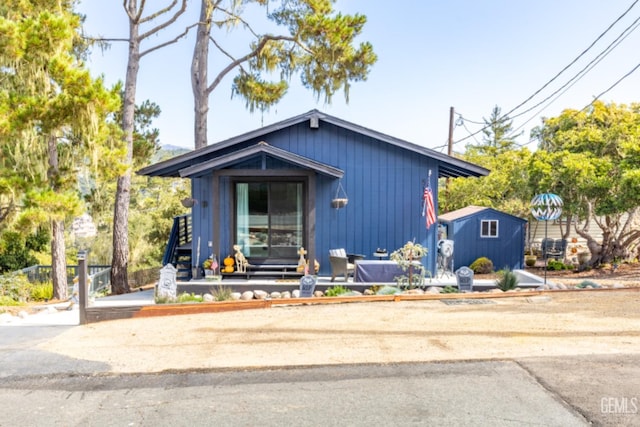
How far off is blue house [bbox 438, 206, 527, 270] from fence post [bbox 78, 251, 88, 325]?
10307 mm

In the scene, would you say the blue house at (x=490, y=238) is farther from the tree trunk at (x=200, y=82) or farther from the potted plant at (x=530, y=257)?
the tree trunk at (x=200, y=82)

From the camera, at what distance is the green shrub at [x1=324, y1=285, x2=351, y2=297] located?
31.6 ft

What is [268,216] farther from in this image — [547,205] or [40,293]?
[547,205]

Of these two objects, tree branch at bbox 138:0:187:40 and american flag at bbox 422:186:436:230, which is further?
tree branch at bbox 138:0:187:40

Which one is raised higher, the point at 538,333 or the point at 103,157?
the point at 103,157

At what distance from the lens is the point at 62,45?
10.2 m

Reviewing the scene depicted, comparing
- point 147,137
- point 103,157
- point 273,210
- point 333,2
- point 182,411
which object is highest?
point 333,2

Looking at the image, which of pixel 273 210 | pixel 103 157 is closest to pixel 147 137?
pixel 103 157

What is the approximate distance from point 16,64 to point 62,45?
113 cm

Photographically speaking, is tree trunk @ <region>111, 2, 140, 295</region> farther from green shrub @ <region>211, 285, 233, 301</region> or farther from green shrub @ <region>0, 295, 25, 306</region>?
green shrub @ <region>211, 285, 233, 301</region>

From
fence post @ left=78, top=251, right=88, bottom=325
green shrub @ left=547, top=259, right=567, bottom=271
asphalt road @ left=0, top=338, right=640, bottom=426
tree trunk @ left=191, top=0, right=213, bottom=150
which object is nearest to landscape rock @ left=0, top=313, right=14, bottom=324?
fence post @ left=78, top=251, right=88, bottom=325

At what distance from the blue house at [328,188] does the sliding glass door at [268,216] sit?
0.08 feet

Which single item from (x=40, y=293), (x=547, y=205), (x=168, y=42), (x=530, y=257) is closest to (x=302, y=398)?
(x=40, y=293)

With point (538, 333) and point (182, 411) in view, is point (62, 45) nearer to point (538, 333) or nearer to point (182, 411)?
point (182, 411)
